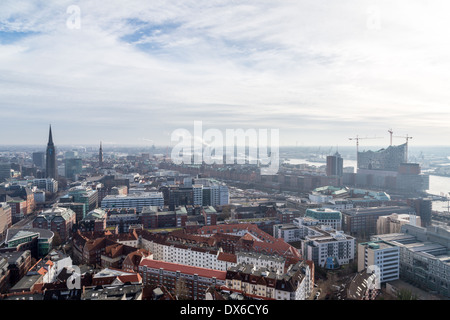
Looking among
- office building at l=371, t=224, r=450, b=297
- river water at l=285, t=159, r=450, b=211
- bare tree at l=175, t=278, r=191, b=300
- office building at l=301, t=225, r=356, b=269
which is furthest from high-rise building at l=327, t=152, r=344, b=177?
bare tree at l=175, t=278, r=191, b=300

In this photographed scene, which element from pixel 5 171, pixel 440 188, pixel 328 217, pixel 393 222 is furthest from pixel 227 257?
pixel 5 171

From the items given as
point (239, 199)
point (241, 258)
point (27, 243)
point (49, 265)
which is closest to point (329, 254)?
point (241, 258)

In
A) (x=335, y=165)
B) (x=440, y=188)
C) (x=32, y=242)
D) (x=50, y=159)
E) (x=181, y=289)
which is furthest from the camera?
(x=335, y=165)

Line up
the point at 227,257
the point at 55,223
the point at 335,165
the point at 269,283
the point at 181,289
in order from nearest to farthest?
the point at 269,283 < the point at 181,289 < the point at 227,257 < the point at 55,223 < the point at 335,165

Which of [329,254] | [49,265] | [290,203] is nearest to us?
[49,265]

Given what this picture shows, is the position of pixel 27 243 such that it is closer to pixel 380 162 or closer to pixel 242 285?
pixel 242 285

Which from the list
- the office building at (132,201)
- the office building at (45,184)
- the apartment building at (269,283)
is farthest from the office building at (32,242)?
the office building at (45,184)

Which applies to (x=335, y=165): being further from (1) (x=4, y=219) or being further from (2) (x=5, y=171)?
(2) (x=5, y=171)

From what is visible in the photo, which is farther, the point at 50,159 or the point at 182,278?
the point at 50,159

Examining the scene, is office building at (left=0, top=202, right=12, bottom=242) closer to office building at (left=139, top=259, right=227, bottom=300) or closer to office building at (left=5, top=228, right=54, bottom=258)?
office building at (left=5, top=228, right=54, bottom=258)

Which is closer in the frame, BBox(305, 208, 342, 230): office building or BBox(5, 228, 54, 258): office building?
BBox(5, 228, 54, 258): office building

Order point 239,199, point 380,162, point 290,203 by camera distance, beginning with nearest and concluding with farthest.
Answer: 1. point 290,203
2. point 239,199
3. point 380,162
